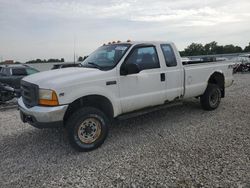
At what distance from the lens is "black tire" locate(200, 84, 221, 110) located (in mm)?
6062

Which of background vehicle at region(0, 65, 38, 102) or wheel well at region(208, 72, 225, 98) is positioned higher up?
background vehicle at region(0, 65, 38, 102)

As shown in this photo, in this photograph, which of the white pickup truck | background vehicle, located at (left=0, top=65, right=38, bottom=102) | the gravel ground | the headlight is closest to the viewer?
the gravel ground

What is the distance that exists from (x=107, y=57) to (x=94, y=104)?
111 cm

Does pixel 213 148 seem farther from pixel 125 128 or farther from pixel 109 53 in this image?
pixel 109 53

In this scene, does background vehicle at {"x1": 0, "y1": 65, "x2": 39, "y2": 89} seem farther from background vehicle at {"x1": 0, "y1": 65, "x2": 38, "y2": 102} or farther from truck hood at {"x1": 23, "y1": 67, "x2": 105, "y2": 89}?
truck hood at {"x1": 23, "y1": 67, "x2": 105, "y2": 89}

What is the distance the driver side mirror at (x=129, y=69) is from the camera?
416cm

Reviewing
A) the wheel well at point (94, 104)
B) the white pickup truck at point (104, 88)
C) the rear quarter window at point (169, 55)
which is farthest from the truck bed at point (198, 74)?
the wheel well at point (94, 104)

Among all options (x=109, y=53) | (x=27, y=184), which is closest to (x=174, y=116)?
(x=109, y=53)

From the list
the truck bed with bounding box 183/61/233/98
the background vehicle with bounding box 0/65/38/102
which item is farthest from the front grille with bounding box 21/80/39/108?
the background vehicle with bounding box 0/65/38/102

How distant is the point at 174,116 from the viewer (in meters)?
5.93

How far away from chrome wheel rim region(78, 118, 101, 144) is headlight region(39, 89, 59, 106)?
65 cm

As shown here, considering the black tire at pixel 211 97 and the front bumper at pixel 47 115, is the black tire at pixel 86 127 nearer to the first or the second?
the front bumper at pixel 47 115

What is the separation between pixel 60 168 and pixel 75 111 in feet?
3.27

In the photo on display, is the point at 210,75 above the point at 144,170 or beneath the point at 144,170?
above
